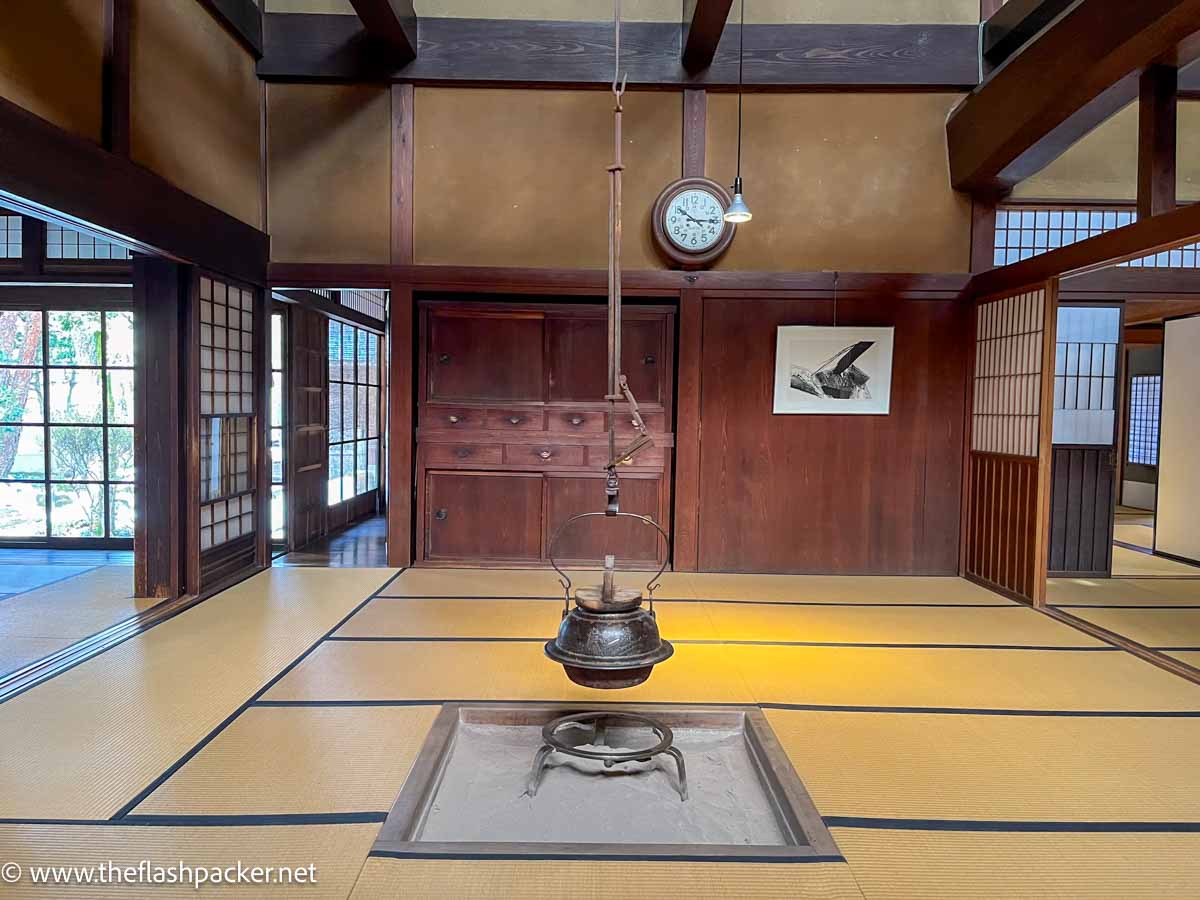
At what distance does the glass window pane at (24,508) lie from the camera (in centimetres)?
573

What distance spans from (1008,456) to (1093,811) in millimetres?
3013

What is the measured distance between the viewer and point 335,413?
700 cm

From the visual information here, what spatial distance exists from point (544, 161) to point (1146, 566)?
5589mm

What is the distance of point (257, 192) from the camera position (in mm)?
5137

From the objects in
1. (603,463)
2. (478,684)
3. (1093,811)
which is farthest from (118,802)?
(603,463)

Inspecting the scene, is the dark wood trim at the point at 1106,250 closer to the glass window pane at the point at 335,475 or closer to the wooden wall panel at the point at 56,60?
the wooden wall panel at the point at 56,60

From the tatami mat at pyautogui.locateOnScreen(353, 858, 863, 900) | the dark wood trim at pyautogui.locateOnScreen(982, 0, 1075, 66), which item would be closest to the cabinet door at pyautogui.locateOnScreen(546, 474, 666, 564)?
the tatami mat at pyautogui.locateOnScreen(353, 858, 863, 900)

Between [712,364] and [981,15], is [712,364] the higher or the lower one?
the lower one

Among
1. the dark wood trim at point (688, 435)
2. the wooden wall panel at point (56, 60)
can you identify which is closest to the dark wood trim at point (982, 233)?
the dark wood trim at point (688, 435)

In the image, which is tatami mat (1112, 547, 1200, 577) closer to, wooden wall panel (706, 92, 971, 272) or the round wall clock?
wooden wall panel (706, 92, 971, 272)

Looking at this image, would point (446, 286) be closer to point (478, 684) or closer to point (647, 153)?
point (647, 153)

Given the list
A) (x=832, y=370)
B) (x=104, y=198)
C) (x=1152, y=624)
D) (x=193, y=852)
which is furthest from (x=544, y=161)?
(x=1152, y=624)

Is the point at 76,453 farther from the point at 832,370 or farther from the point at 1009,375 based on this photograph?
the point at 1009,375

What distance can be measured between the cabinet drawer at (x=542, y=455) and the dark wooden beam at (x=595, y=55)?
255cm
